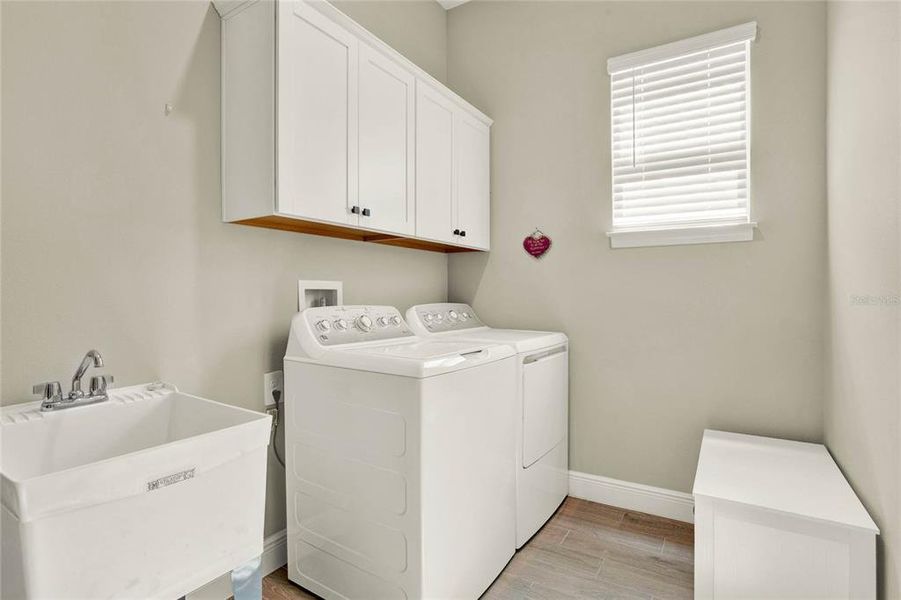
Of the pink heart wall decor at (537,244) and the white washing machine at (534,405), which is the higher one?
the pink heart wall decor at (537,244)

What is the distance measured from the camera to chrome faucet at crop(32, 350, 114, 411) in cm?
116

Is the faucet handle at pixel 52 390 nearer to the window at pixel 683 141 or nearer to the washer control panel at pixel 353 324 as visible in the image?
the washer control panel at pixel 353 324

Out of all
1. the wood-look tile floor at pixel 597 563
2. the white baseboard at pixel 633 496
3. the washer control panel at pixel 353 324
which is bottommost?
the wood-look tile floor at pixel 597 563

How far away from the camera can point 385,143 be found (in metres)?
1.99

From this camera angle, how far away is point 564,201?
255cm

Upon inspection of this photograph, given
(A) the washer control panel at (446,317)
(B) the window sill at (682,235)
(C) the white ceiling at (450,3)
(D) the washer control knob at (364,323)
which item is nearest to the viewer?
(D) the washer control knob at (364,323)

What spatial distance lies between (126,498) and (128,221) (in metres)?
0.95

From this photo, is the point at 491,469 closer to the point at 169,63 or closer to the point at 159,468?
the point at 159,468

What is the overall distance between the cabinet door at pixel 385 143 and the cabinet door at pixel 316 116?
0.06m

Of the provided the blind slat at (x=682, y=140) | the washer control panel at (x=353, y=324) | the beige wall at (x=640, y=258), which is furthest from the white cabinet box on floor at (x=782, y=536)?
the washer control panel at (x=353, y=324)

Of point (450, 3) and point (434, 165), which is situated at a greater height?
point (450, 3)

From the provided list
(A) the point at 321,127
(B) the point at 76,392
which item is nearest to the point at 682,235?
(A) the point at 321,127

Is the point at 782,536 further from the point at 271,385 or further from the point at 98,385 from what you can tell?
the point at 98,385

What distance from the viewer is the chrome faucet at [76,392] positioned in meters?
1.16
